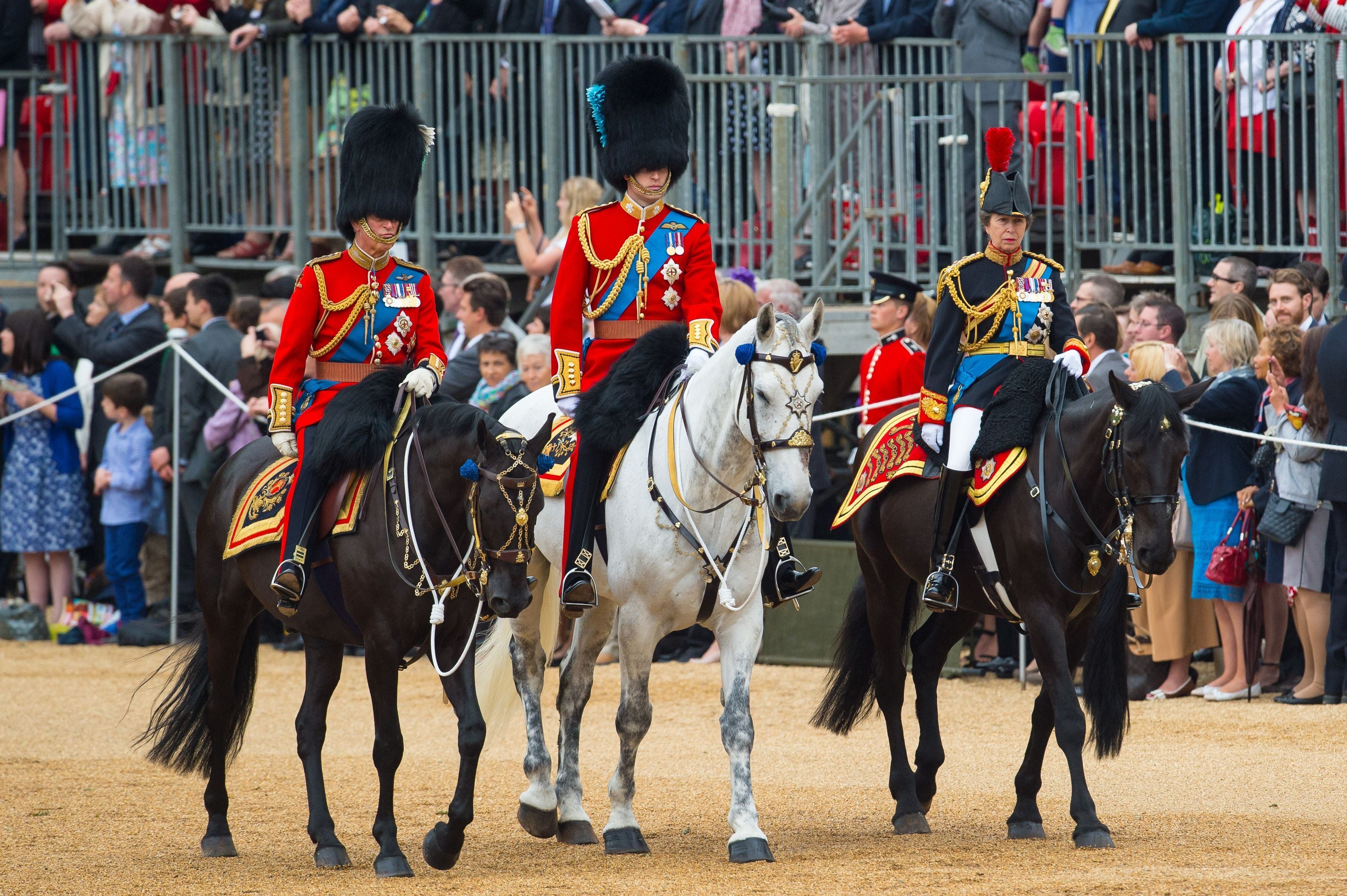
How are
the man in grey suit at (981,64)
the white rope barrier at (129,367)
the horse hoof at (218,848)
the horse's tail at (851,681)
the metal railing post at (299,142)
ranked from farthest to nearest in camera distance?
the metal railing post at (299,142)
the white rope barrier at (129,367)
the man in grey suit at (981,64)
the horse's tail at (851,681)
the horse hoof at (218,848)

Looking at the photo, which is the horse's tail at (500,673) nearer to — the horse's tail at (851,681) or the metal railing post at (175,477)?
the horse's tail at (851,681)

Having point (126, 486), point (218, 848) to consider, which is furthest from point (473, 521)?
point (126, 486)

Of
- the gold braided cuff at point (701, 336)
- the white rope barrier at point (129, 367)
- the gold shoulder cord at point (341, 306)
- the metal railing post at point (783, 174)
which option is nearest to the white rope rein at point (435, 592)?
the gold shoulder cord at point (341, 306)

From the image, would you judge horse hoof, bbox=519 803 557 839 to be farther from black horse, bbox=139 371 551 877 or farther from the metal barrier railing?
the metal barrier railing

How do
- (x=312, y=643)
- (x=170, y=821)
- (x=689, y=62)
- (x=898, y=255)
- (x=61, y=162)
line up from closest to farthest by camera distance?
(x=312, y=643)
(x=170, y=821)
(x=898, y=255)
(x=689, y=62)
(x=61, y=162)

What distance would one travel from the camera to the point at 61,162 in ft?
52.6

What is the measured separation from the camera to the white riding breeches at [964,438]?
7508 mm

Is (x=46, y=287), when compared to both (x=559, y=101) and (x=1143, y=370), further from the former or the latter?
(x=1143, y=370)

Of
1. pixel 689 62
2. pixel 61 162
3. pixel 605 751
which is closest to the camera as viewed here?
pixel 605 751

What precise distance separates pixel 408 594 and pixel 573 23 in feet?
28.0

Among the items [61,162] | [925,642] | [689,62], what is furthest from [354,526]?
[61,162]

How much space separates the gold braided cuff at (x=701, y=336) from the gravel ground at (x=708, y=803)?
6.22ft

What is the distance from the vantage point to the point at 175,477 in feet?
42.5

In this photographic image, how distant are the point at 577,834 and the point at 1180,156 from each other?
21.7ft
